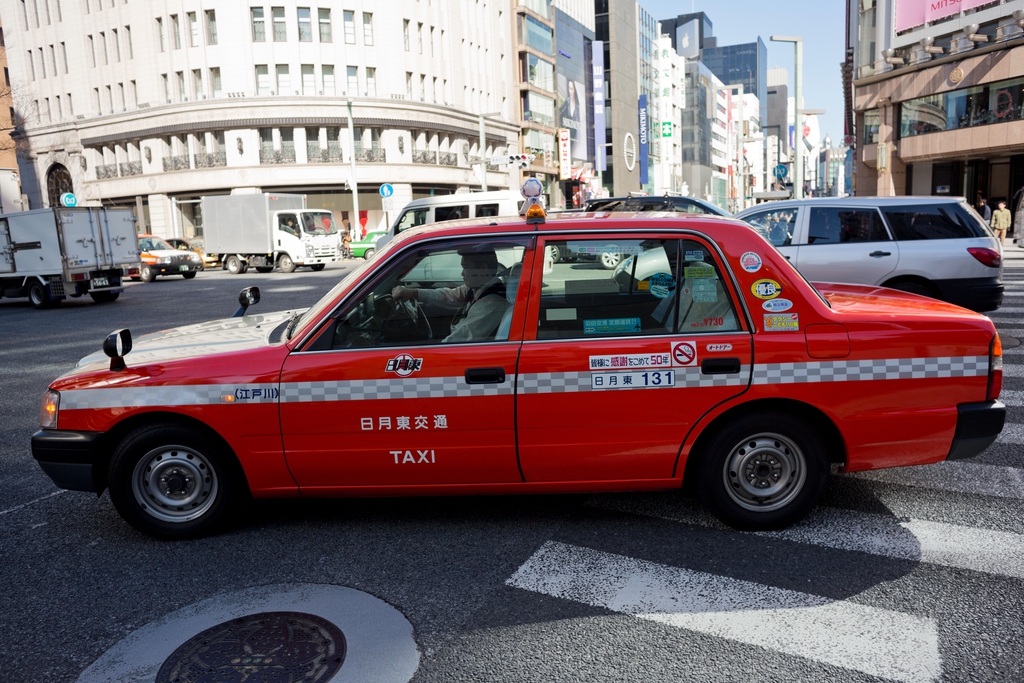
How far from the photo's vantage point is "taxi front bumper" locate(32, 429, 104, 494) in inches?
161

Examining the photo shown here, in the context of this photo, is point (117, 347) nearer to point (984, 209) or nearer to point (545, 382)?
point (545, 382)

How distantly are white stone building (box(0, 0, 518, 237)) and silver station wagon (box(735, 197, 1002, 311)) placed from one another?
40372 millimetres

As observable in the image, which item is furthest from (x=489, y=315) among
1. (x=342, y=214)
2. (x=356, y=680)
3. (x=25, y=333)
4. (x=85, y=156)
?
(x=85, y=156)

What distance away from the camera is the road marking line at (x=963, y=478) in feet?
15.3

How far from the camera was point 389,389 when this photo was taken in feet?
12.9

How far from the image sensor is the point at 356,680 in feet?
9.42

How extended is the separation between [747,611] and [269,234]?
29.4 m

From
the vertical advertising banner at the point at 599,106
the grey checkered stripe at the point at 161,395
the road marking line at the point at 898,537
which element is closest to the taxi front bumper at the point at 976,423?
the road marking line at the point at 898,537

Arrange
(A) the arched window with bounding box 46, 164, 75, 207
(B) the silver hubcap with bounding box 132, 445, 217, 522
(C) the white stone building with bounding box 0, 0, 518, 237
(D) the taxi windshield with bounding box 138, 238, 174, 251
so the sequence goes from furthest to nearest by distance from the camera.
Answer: (A) the arched window with bounding box 46, 164, 75, 207 < (C) the white stone building with bounding box 0, 0, 518, 237 < (D) the taxi windshield with bounding box 138, 238, 174, 251 < (B) the silver hubcap with bounding box 132, 445, 217, 522

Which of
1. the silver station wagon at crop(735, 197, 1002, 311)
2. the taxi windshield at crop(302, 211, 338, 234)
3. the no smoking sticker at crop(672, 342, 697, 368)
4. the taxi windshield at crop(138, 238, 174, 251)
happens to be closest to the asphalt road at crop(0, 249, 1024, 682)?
the no smoking sticker at crop(672, 342, 697, 368)

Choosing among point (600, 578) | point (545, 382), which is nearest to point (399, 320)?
point (545, 382)

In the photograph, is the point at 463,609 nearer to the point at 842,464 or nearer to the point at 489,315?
the point at 489,315

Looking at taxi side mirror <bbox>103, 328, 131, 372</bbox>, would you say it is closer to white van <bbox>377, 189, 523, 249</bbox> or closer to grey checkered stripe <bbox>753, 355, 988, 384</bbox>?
grey checkered stripe <bbox>753, 355, 988, 384</bbox>

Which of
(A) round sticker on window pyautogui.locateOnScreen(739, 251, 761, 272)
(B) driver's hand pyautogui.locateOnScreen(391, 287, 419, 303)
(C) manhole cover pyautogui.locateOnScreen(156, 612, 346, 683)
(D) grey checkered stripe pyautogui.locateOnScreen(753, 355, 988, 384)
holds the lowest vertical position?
(C) manhole cover pyautogui.locateOnScreen(156, 612, 346, 683)
